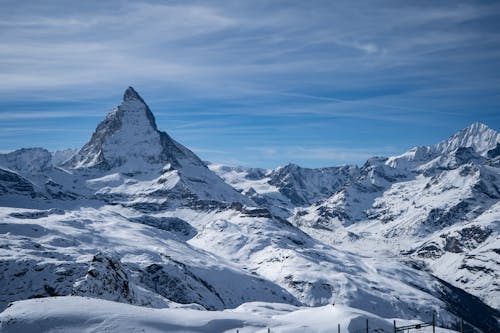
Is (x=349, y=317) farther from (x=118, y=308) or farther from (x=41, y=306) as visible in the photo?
(x=41, y=306)

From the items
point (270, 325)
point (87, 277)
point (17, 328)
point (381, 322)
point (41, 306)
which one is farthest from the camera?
point (87, 277)

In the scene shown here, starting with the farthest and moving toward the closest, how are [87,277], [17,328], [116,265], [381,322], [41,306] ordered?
[116,265]
[87,277]
[381,322]
[41,306]
[17,328]

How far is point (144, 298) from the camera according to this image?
5251 inches

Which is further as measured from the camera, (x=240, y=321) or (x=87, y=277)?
(x=87, y=277)

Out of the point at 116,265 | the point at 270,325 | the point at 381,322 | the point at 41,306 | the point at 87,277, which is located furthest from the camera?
the point at 116,265

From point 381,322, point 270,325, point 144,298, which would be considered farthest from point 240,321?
point 144,298

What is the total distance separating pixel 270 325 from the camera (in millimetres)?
84250

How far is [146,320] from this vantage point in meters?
79.2

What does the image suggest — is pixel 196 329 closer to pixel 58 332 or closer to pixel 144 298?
pixel 58 332

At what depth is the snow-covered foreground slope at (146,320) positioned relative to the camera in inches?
2933

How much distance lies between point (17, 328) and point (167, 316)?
69.0 ft

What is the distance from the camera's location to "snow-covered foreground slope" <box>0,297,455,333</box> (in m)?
74.5

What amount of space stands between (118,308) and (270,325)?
23.1m

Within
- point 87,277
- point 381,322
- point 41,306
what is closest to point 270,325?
point 381,322
